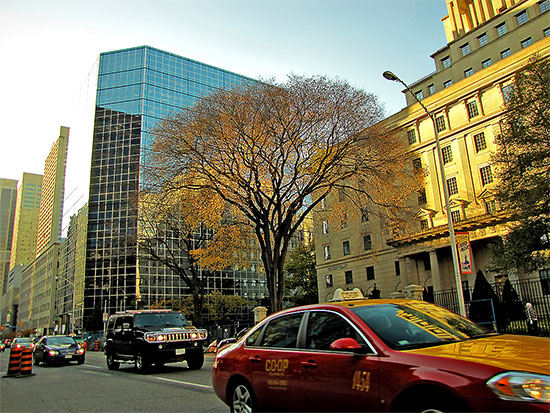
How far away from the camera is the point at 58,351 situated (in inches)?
771

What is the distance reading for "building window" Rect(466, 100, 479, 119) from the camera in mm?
39916

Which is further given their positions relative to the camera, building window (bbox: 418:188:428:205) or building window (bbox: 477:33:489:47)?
building window (bbox: 477:33:489:47)

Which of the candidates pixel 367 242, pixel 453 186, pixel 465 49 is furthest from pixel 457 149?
pixel 465 49

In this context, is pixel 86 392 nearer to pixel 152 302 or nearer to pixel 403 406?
pixel 403 406

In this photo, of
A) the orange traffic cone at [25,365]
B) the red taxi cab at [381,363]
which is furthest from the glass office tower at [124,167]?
the red taxi cab at [381,363]

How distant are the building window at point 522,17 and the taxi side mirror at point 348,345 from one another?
164ft

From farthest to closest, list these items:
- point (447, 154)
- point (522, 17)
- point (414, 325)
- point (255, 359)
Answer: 1. point (522, 17)
2. point (447, 154)
3. point (255, 359)
4. point (414, 325)

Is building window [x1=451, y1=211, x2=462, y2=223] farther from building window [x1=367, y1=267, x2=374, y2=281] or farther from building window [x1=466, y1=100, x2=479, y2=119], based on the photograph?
building window [x1=367, y1=267, x2=374, y2=281]

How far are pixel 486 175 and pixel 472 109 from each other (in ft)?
21.8

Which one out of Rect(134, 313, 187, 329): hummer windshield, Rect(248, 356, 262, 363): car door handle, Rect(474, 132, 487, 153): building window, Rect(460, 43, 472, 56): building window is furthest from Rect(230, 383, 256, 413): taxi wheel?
Rect(460, 43, 472, 56): building window


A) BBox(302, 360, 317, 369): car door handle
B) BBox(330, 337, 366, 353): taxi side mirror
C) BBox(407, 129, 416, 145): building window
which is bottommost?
BBox(302, 360, 317, 369): car door handle

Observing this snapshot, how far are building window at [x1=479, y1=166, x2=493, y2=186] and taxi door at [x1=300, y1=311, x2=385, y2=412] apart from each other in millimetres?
37472

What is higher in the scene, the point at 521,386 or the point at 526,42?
the point at 526,42

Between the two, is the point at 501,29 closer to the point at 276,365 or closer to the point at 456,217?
the point at 456,217
